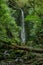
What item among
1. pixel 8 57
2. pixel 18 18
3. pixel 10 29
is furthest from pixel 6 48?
pixel 18 18

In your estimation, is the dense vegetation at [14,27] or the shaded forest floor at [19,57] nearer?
the dense vegetation at [14,27]

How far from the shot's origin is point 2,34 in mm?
6492

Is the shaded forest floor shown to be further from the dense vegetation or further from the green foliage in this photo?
the green foliage

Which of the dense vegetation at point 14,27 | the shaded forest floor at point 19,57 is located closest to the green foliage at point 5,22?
the dense vegetation at point 14,27

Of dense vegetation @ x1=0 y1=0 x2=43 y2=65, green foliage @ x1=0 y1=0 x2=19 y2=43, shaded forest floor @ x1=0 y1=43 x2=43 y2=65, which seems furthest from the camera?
green foliage @ x1=0 y1=0 x2=19 y2=43

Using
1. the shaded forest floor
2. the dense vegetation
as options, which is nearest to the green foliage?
the dense vegetation

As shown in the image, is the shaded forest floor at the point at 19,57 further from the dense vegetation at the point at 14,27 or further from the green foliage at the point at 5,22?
the green foliage at the point at 5,22

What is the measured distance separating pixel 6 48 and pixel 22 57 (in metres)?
0.60

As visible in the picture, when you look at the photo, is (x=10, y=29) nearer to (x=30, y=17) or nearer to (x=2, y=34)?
(x=2, y=34)

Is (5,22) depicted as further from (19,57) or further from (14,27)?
(19,57)

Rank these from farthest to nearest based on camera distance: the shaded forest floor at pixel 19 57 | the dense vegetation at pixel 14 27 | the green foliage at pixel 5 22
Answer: the green foliage at pixel 5 22 < the shaded forest floor at pixel 19 57 < the dense vegetation at pixel 14 27

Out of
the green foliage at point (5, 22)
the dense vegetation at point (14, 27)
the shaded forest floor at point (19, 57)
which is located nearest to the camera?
the dense vegetation at point (14, 27)

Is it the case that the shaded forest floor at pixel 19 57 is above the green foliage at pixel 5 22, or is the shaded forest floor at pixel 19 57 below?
below

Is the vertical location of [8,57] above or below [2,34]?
below
